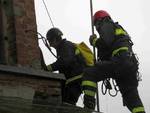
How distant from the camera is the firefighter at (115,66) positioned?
26.3 ft

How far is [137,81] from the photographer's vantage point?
828 cm

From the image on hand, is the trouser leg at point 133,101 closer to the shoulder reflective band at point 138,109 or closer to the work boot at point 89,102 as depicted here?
the shoulder reflective band at point 138,109

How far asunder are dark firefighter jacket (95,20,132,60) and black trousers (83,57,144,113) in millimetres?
179

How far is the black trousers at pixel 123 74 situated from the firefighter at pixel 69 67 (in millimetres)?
1044

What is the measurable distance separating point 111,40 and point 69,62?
4.02 feet

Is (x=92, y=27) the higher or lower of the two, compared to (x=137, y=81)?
higher

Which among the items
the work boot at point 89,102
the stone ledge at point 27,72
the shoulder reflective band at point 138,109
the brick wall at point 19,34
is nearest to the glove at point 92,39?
the stone ledge at point 27,72

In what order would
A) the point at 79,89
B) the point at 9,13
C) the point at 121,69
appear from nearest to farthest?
the point at 121,69 < the point at 9,13 < the point at 79,89

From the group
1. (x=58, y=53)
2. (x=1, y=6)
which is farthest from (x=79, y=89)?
(x=1, y=6)

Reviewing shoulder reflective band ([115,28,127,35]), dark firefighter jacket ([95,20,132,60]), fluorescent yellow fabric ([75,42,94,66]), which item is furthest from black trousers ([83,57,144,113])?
fluorescent yellow fabric ([75,42,94,66])

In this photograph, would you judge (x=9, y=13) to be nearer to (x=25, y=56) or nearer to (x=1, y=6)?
(x=1, y=6)

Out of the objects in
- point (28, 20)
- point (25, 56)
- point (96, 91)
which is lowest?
point (96, 91)

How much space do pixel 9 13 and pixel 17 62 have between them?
0.80 metres

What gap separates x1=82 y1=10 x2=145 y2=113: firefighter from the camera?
26.3 ft
